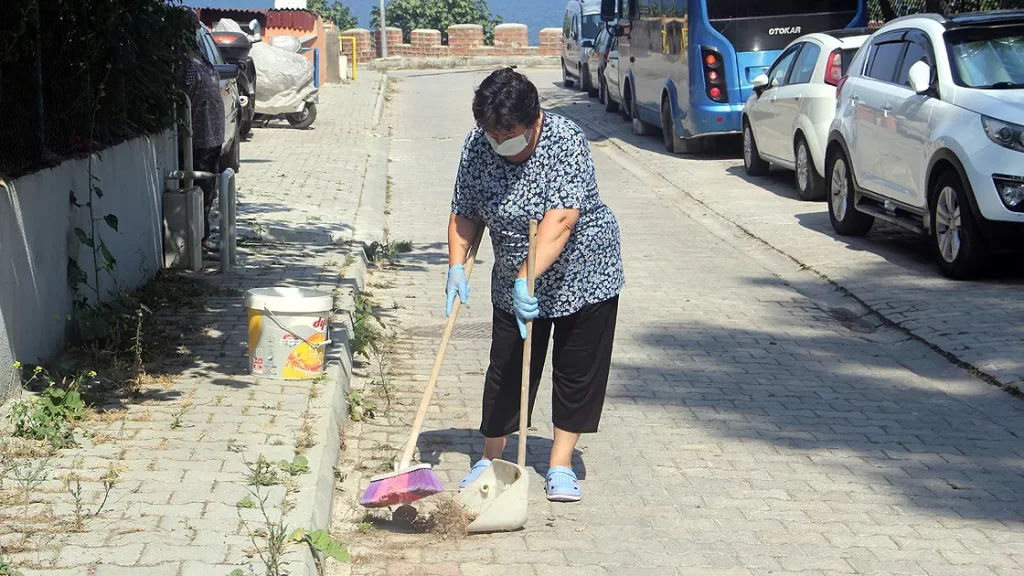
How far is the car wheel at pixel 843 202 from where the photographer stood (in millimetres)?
11438

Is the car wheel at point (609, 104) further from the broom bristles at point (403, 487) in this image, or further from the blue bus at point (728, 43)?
the broom bristles at point (403, 487)

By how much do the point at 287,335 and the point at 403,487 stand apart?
1.88 metres

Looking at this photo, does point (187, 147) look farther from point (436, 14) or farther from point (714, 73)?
point (436, 14)

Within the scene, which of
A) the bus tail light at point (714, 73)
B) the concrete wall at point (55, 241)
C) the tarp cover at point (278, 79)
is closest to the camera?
the concrete wall at point (55, 241)

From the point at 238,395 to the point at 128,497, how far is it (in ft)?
5.03

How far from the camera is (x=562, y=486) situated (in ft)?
17.7

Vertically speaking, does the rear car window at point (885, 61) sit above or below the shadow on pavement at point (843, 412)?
above

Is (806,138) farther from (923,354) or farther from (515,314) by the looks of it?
(515,314)

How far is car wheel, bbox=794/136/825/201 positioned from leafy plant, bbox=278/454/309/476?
30.5ft

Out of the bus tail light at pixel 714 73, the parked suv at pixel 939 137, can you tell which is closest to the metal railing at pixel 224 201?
the parked suv at pixel 939 137

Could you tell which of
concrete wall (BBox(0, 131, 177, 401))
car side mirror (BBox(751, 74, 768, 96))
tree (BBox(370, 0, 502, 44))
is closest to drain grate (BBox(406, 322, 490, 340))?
concrete wall (BBox(0, 131, 177, 401))

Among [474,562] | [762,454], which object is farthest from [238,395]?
[762,454]

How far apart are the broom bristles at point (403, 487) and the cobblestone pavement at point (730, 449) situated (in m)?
0.17

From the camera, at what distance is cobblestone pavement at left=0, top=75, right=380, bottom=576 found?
4.27 metres
